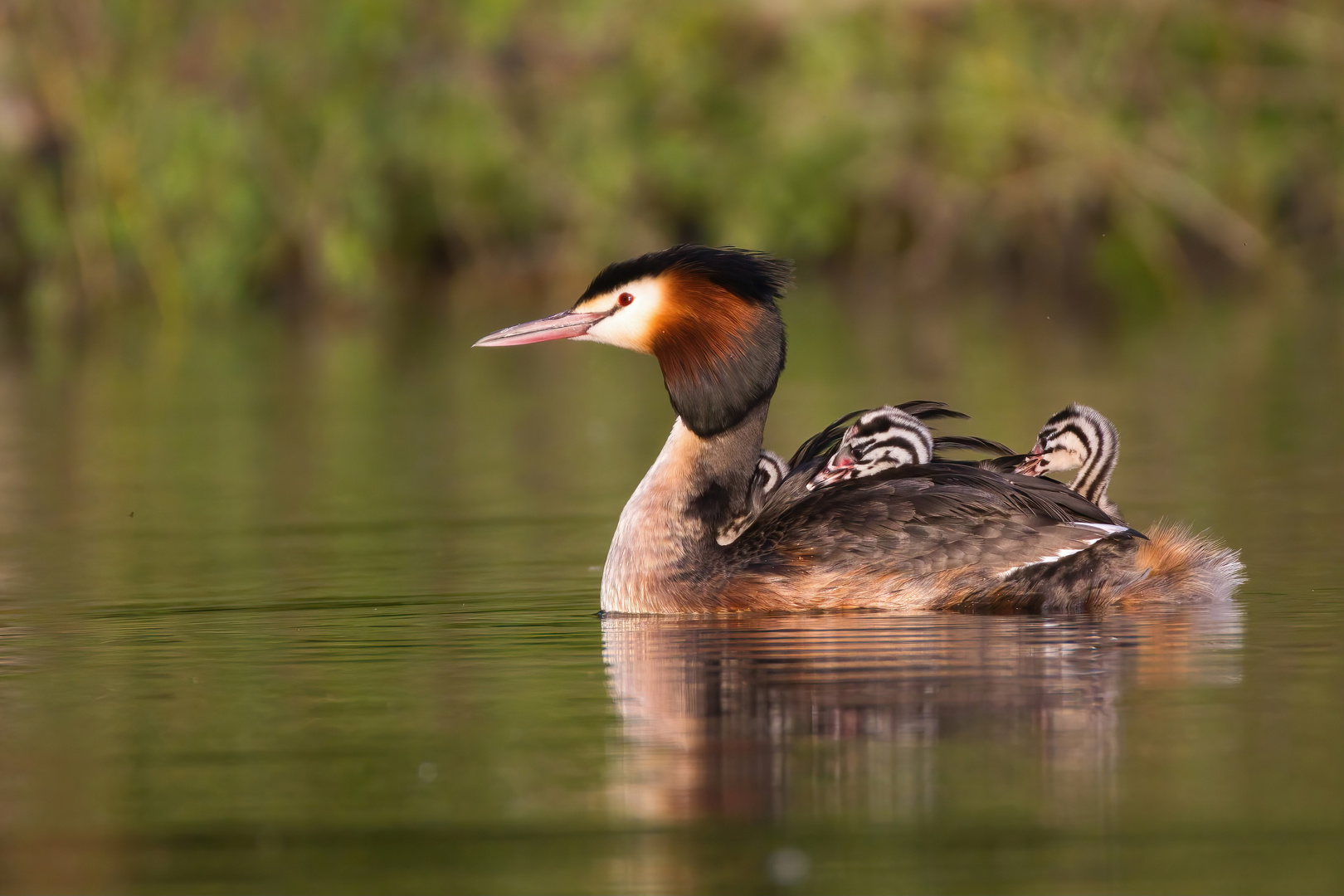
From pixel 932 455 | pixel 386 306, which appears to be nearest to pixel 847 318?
pixel 386 306

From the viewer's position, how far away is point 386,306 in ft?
99.5

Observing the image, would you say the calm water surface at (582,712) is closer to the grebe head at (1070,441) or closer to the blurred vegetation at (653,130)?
the grebe head at (1070,441)

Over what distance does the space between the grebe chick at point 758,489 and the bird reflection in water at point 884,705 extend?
474 millimetres

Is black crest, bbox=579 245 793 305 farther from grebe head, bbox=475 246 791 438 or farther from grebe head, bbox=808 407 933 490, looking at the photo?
grebe head, bbox=808 407 933 490

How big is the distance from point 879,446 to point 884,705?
2409 millimetres

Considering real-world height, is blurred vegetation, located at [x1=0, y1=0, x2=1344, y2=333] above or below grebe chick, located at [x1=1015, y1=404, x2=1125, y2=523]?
above

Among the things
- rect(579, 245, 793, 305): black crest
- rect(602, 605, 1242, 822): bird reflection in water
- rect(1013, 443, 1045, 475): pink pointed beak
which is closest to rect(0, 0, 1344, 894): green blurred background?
rect(602, 605, 1242, 822): bird reflection in water

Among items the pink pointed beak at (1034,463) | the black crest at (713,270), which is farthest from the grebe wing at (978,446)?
the black crest at (713,270)

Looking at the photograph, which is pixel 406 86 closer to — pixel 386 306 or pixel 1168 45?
pixel 386 306

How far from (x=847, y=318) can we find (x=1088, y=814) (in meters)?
20.4

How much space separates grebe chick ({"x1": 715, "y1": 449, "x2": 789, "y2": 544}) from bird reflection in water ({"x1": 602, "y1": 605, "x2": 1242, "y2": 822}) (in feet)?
1.55

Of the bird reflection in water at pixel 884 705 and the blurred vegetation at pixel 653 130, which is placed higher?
the blurred vegetation at pixel 653 130

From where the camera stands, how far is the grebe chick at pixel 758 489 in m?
8.14

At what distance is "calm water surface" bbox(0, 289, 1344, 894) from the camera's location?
4.73 metres
